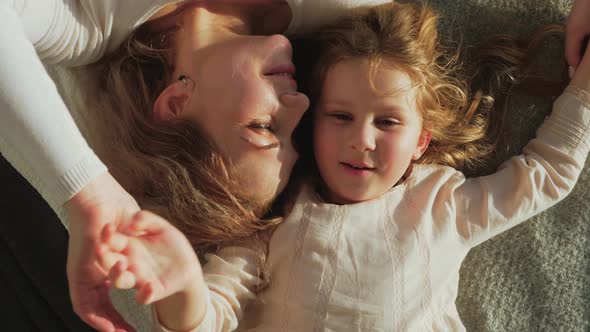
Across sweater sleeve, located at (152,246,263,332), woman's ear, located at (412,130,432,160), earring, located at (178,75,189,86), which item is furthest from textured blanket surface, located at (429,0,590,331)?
earring, located at (178,75,189,86)

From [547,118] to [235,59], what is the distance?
623 mm

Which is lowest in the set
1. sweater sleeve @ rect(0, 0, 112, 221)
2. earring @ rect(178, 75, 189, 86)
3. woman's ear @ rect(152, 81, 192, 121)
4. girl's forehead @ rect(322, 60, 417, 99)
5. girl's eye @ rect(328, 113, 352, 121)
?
girl's eye @ rect(328, 113, 352, 121)

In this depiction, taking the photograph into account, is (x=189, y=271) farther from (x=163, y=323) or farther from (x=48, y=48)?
(x=48, y=48)

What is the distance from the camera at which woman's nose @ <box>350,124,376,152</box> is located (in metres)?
1.12

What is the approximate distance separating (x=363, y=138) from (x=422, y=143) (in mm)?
172

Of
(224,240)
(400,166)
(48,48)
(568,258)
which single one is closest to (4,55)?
(48,48)

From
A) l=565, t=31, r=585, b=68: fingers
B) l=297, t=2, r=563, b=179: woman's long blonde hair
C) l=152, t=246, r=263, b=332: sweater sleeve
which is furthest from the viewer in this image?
l=565, t=31, r=585, b=68: fingers

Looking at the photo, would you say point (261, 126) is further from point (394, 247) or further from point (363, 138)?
point (394, 247)

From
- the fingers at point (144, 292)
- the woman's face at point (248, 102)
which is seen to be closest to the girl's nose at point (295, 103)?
the woman's face at point (248, 102)

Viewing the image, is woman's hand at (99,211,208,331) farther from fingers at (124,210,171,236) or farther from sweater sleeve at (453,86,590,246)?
sweater sleeve at (453,86,590,246)

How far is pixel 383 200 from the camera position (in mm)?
1195

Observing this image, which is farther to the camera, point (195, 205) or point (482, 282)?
point (482, 282)

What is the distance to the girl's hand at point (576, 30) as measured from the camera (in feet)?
4.17

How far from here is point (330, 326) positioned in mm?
1114
